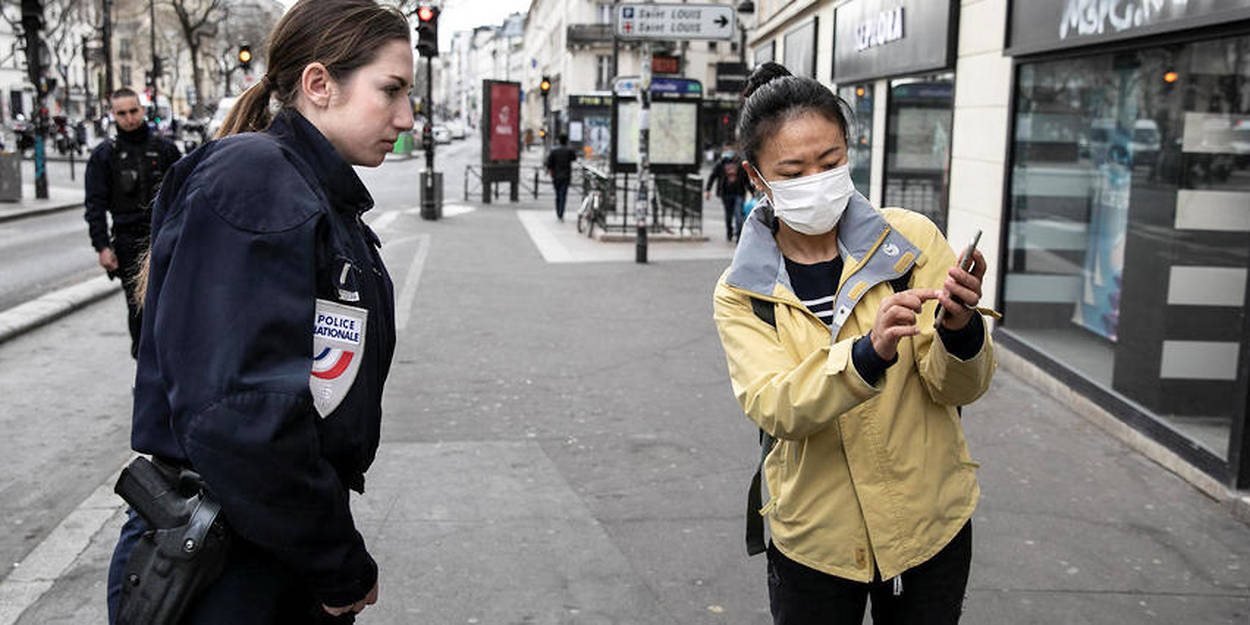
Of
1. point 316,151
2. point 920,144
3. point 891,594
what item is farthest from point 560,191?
point 316,151

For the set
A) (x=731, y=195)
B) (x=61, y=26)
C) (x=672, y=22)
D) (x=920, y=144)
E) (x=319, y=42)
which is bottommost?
(x=731, y=195)

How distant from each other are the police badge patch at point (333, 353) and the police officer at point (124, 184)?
6.07 metres

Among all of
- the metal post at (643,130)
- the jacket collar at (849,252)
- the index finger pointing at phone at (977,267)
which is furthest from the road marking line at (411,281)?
the index finger pointing at phone at (977,267)

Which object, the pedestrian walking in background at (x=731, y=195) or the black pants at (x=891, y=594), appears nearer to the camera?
the black pants at (x=891, y=594)

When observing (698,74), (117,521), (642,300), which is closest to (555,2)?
(698,74)

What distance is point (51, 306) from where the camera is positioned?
34.8 ft

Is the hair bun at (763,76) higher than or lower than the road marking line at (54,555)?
higher

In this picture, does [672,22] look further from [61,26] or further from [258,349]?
[61,26]

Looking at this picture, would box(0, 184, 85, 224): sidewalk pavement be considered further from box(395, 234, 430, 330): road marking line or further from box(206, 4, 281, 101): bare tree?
box(206, 4, 281, 101): bare tree

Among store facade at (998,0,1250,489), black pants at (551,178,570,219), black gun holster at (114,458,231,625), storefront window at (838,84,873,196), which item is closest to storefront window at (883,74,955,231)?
storefront window at (838,84,873,196)

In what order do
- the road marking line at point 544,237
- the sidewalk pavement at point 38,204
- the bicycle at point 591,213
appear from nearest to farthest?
the road marking line at point 544,237 < the bicycle at point 591,213 < the sidewalk pavement at point 38,204

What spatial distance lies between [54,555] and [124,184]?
3431mm

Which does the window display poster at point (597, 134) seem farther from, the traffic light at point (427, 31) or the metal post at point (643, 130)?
the metal post at point (643, 130)

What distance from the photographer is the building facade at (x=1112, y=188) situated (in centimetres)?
616
